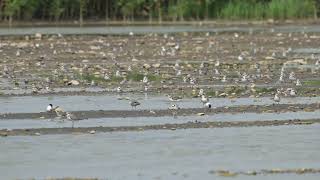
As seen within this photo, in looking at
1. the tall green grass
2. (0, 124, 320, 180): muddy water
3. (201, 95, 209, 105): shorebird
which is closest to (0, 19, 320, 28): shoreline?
the tall green grass

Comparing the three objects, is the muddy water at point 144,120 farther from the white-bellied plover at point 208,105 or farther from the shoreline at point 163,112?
the white-bellied plover at point 208,105

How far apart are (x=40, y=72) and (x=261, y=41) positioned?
21.2 m

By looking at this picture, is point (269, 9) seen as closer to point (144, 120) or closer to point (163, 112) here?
point (163, 112)

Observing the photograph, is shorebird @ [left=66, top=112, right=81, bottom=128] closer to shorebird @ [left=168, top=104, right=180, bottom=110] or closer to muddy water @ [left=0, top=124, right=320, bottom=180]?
muddy water @ [left=0, top=124, right=320, bottom=180]

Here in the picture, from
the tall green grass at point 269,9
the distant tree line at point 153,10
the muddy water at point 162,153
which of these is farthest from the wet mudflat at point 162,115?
the distant tree line at point 153,10

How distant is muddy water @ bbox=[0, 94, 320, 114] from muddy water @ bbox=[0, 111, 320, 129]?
64.2 inches

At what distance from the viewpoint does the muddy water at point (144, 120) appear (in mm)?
20858

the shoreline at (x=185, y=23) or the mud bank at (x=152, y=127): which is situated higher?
the mud bank at (x=152, y=127)

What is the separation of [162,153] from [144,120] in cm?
444

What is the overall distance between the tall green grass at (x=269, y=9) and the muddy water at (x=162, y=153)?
64.7 m

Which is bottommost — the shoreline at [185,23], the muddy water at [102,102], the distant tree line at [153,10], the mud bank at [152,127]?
the shoreline at [185,23]

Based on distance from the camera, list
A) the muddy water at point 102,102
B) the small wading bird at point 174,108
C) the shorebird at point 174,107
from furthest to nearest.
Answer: the muddy water at point 102,102
the shorebird at point 174,107
the small wading bird at point 174,108

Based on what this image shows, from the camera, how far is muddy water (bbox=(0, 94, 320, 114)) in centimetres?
2372

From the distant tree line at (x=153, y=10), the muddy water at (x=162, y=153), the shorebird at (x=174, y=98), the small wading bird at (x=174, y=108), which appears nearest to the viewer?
the muddy water at (x=162, y=153)
